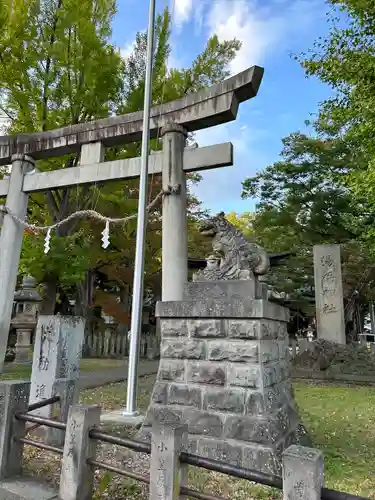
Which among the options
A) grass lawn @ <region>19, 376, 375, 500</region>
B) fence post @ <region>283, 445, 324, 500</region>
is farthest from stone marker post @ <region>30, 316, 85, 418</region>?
fence post @ <region>283, 445, 324, 500</region>

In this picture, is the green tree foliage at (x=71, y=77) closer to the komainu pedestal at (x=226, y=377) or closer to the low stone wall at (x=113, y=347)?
the low stone wall at (x=113, y=347)

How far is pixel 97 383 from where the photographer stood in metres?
8.77

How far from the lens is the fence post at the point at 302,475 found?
188 centimetres

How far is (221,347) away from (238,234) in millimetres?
1431

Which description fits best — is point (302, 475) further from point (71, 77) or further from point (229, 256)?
point (71, 77)

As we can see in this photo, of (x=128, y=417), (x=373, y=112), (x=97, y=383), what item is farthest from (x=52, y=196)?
(x=373, y=112)

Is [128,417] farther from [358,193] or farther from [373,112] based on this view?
[373,112]

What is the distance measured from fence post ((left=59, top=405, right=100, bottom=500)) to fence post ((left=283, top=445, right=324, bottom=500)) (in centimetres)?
158

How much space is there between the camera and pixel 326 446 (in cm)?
471

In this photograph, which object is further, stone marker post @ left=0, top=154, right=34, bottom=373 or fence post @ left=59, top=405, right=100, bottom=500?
stone marker post @ left=0, top=154, right=34, bottom=373

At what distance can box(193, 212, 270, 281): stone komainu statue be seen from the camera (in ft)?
14.0

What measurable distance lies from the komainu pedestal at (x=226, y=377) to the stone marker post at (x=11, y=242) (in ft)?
20.1

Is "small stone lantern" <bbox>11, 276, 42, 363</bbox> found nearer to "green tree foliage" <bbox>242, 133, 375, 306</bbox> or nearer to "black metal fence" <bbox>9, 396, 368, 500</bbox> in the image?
"black metal fence" <bbox>9, 396, 368, 500</bbox>

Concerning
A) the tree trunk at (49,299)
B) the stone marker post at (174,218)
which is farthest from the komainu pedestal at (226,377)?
the tree trunk at (49,299)
